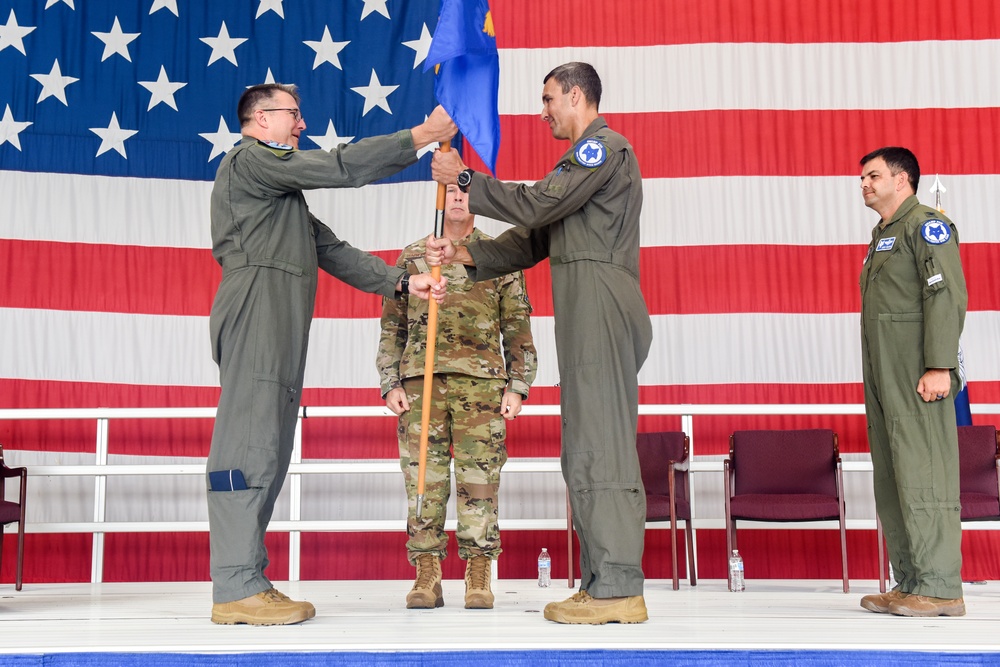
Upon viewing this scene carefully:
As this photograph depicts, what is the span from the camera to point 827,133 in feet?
18.6

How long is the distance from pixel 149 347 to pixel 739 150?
356 cm

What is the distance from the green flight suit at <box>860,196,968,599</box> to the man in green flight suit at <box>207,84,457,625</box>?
1.73 metres

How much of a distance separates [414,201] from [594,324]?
2811 millimetres

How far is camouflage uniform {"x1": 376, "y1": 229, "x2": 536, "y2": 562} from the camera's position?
364 centimetres

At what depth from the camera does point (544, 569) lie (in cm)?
499

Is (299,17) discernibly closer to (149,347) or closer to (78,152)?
(78,152)

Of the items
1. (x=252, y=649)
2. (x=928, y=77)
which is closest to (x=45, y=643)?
(x=252, y=649)

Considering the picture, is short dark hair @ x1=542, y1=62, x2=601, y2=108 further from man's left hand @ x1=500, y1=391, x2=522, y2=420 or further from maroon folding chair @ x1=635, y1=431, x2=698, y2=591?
maroon folding chair @ x1=635, y1=431, x2=698, y2=591

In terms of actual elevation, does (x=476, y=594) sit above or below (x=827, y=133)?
below

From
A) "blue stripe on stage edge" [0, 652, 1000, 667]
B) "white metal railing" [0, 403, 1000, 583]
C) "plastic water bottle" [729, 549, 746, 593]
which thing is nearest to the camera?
"blue stripe on stage edge" [0, 652, 1000, 667]

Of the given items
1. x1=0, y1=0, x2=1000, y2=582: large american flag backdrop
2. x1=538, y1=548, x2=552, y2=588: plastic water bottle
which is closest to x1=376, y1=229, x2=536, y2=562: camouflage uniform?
x1=538, y1=548, x2=552, y2=588: plastic water bottle

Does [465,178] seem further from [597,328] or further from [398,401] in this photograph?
[398,401]

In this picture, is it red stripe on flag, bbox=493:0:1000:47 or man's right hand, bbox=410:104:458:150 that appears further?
red stripe on flag, bbox=493:0:1000:47

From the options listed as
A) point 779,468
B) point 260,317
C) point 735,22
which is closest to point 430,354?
point 260,317
